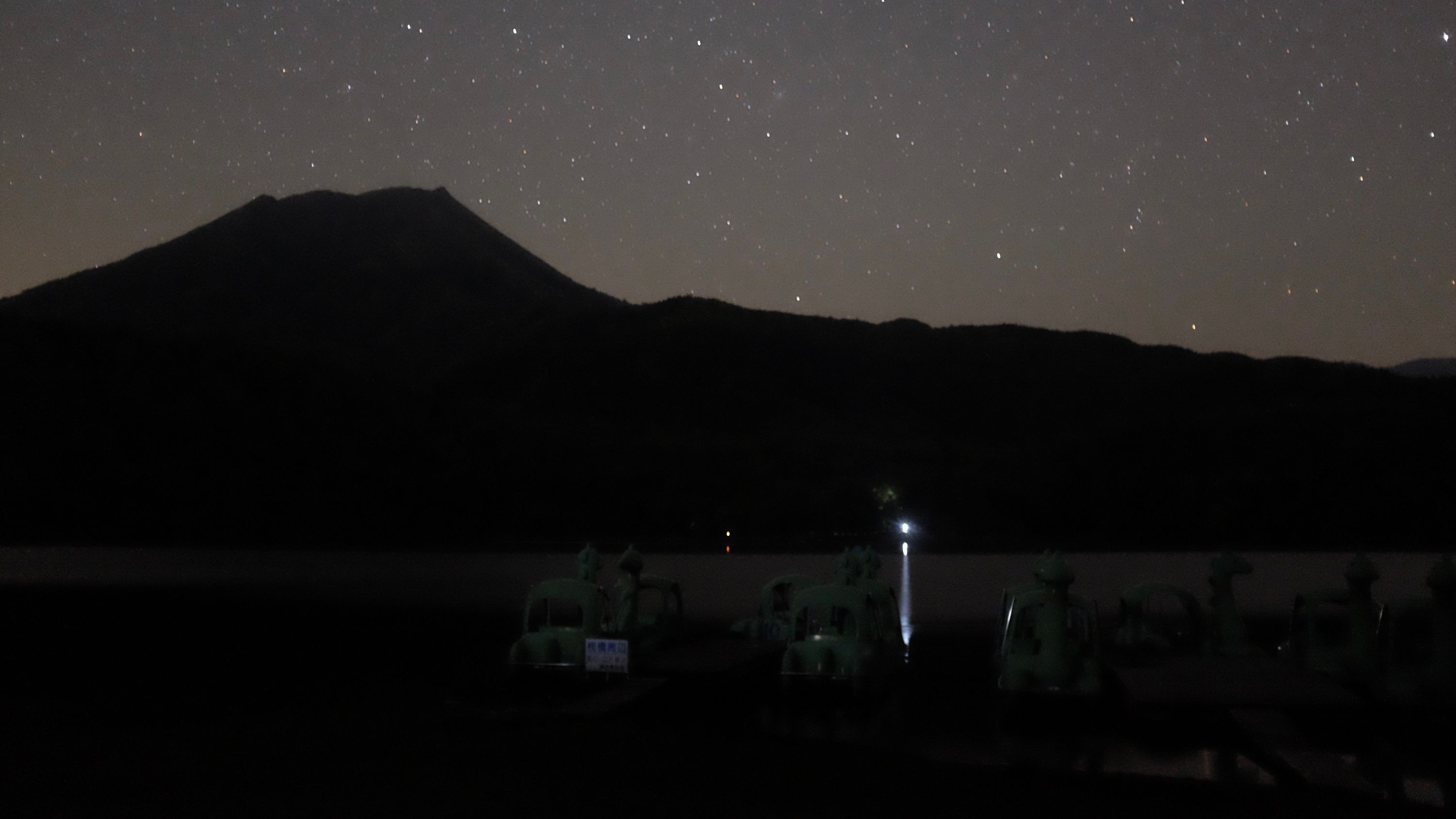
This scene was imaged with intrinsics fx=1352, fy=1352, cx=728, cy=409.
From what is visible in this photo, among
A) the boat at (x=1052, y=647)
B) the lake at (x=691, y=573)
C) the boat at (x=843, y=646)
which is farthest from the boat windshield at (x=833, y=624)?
the lake at (x=691, y=573)

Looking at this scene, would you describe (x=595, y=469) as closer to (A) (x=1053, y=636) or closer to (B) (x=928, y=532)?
(B) (x=928, y=532)

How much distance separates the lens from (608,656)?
→ 608 inches

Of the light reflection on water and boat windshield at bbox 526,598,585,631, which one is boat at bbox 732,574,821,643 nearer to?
the light reflection on water

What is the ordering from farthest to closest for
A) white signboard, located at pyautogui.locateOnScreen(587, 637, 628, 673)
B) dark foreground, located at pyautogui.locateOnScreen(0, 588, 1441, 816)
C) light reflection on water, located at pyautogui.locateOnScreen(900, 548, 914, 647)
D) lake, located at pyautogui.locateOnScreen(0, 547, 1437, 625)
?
lake, located at pyautogui.locateOnScreen(0, 547, 1437, 625)
light reflection on water, located at pyautogui.locateOnScreen(900, 548, 914, 647)
white signboard, located at pyautogui.locateOnScreen(587, 637, 628, 673)
dark foreground, located at pyautogui.locateOnScreen(0, 588, 1441, 816)

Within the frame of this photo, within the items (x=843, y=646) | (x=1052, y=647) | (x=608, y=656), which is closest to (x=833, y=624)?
(x=843, y=646)

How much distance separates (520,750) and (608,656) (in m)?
3.26

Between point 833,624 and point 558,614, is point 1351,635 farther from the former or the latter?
point 558,614

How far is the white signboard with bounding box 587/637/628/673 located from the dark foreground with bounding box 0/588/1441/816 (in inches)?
Result: 23.3

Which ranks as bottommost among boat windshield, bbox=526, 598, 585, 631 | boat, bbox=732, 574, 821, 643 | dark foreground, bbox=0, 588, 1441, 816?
boat windshield, bbox=526, 598, 585, 631

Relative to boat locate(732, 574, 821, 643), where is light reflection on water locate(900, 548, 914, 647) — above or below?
below

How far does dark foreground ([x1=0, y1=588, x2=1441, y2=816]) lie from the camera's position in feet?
33.2

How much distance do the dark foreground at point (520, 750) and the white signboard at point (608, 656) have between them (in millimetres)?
593

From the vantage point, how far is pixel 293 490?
13850 cm

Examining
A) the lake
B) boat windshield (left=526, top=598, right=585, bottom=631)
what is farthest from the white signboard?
the lake
